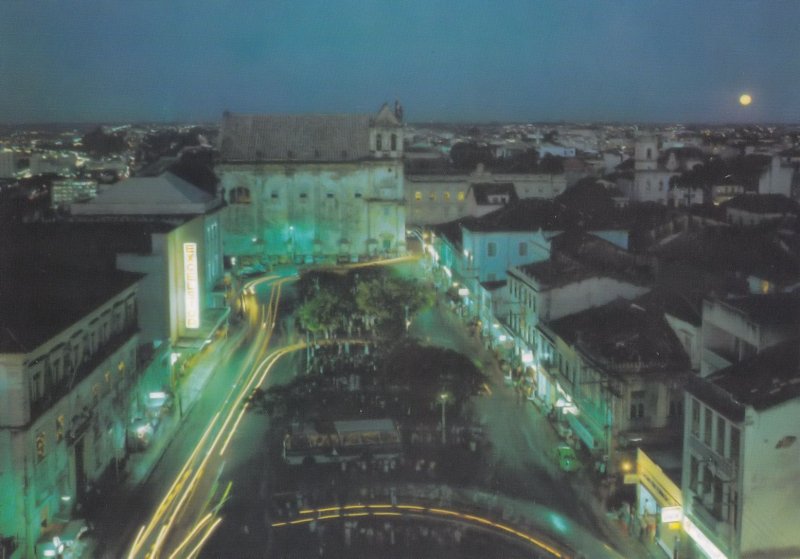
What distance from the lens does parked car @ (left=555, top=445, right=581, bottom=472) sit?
14867 millimetres

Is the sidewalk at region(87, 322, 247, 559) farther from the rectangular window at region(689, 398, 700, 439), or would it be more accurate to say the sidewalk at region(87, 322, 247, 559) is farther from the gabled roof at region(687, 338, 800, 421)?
the gabled roof at region(687, 338, 800, 421)

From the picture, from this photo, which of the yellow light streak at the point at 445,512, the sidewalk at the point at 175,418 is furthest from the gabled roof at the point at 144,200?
the yellow light streak at the point at 445,512

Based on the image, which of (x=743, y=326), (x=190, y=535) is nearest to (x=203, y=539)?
(x=190, y=535)

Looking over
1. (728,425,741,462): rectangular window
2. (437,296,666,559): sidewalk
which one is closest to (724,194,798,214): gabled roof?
(437,296,666,559): sidewalk

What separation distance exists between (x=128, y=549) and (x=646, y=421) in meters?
8.26

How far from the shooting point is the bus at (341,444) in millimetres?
14961

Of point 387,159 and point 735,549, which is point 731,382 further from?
point 387,159

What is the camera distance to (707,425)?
1109 cm

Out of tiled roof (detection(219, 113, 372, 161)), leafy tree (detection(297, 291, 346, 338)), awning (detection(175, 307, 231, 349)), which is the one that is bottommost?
awning (detection(175, 307, 231, 349))

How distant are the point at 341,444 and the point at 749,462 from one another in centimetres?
703

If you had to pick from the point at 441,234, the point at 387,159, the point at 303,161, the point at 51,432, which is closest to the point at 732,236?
the point at 441,234

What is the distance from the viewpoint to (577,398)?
1634 cm

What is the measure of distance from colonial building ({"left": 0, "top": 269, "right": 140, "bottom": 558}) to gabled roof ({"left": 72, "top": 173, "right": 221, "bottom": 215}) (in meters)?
9.17

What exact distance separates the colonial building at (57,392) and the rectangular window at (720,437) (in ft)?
28.8
